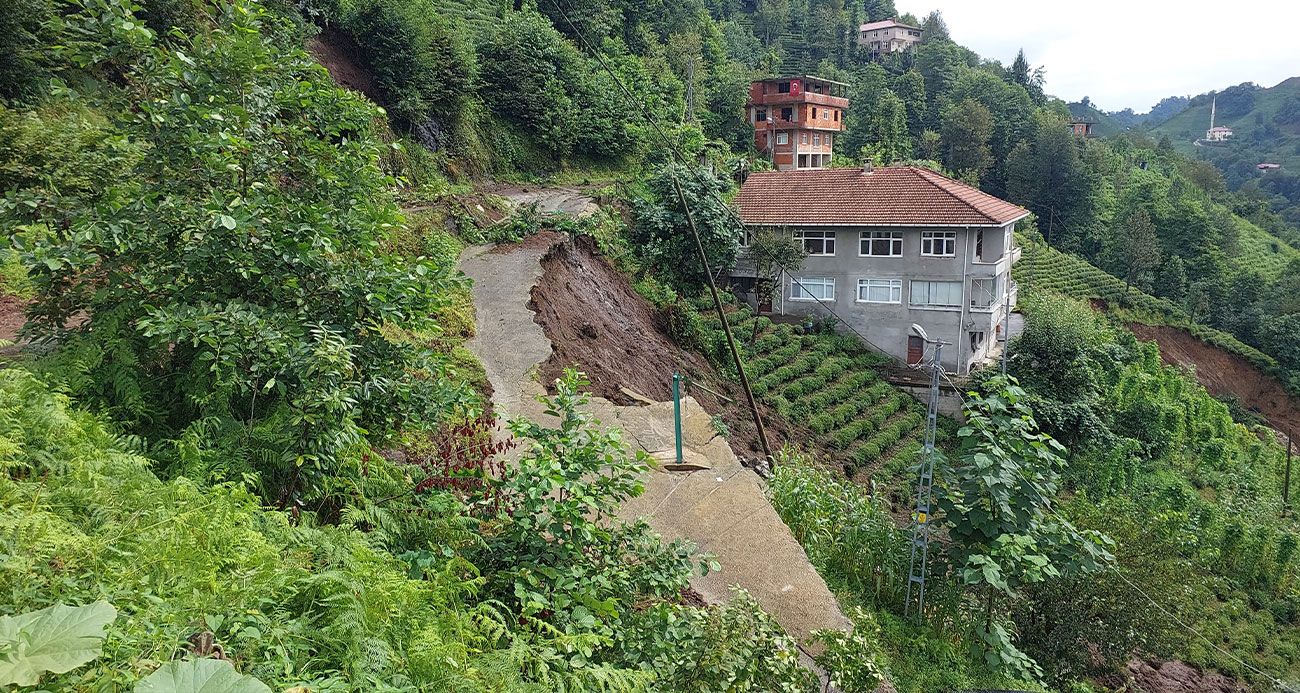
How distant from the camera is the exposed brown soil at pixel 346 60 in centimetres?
2202

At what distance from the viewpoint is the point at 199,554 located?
3496 millimetres

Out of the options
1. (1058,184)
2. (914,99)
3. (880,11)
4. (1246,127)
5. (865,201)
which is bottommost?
(1058,184)

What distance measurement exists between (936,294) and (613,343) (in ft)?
48.4

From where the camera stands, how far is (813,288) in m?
27.5

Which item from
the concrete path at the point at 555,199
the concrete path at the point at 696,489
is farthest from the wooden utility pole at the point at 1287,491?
the concrete path at the point at 555,199

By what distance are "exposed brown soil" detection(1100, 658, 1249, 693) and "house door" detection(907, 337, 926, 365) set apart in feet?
44.3

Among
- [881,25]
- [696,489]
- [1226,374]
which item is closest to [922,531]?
[696,489]

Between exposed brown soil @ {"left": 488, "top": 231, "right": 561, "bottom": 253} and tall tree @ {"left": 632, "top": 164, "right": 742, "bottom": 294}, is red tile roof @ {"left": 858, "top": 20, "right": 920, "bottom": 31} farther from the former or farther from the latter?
exposed brown soil @ {"left": 488, "top": 231, "right": 561, "bottom": 253}

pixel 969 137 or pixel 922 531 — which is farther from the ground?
pixel 969 137

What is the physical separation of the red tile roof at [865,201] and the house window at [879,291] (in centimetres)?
211

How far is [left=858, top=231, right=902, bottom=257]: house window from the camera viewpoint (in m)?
26.2

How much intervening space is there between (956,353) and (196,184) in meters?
24.5

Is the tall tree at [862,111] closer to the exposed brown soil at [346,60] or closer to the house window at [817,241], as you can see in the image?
the house window at [817,241]

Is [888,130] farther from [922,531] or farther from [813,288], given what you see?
[922,531]
